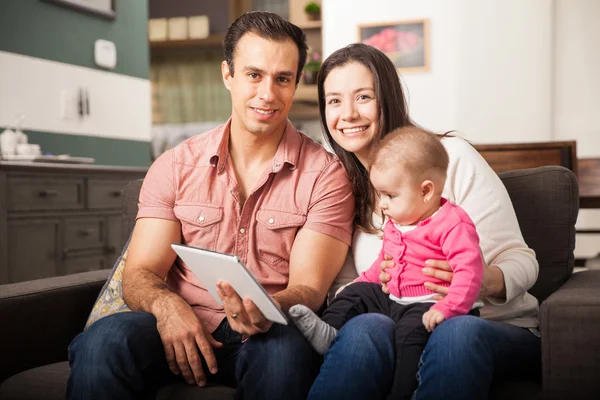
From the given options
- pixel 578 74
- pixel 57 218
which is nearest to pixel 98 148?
pixel 57 218

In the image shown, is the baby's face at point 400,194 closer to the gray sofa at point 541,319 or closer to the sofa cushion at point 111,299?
the gray sofa at point 541,319

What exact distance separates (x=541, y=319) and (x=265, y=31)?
101cm

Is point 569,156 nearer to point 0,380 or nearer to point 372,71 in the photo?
point 372,71

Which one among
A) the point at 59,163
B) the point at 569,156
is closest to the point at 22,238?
the point at 59,163

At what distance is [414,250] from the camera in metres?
1.49

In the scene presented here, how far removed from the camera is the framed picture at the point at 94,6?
404 centimetres

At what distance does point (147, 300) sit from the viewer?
160cm

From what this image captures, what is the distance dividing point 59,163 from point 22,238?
460 mm

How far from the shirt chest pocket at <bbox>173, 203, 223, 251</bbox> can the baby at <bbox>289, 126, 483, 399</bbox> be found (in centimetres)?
41

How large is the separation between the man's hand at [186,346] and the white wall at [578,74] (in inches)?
174

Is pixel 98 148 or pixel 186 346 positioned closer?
pixel 186 346

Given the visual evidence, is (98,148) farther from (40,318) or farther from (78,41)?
(40,318)

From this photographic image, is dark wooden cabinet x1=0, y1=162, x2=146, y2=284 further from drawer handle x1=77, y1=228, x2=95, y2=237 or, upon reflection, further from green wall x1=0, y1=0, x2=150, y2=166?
green wall x1=0, y1=0, x2=150, y2=166

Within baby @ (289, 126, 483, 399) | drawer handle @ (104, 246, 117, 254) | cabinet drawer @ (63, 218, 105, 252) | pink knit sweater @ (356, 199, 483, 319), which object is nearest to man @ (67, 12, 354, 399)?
baby @ (289, 126, 483, 399)
